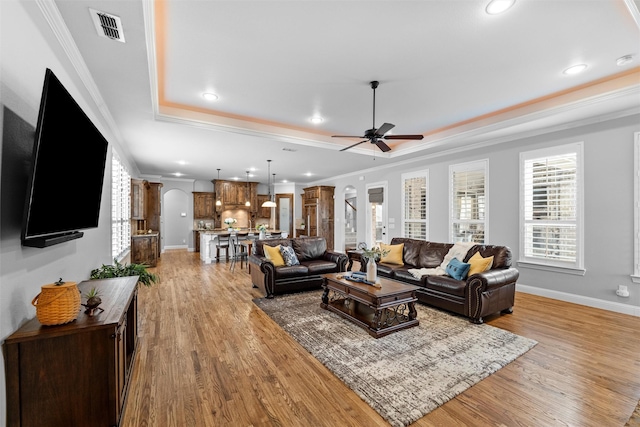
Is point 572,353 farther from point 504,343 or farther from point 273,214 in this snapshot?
point 273,214

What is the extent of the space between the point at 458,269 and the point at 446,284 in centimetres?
31

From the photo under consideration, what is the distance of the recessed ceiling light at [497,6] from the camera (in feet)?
7.01

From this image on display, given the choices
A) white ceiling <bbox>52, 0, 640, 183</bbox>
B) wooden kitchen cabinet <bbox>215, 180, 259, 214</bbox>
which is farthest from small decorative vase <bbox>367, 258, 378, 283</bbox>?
wooden kitchen cabinet <bbox>215, 180, 259, 214</bbox>

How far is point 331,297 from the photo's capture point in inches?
184

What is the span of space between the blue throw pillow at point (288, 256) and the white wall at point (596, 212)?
149 inches

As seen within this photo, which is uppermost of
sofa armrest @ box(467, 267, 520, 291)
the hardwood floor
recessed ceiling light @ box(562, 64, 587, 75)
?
recessed ceiling light @ box(562, 64, 587, 75)

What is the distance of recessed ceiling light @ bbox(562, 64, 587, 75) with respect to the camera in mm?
3182

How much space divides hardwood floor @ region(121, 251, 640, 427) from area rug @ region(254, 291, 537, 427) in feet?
0.29

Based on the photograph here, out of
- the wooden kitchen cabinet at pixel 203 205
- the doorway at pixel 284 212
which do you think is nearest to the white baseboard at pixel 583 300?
the doorway at pixel 284 212

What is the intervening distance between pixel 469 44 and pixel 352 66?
1.16 meters

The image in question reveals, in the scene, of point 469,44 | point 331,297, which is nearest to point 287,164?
point 331,297

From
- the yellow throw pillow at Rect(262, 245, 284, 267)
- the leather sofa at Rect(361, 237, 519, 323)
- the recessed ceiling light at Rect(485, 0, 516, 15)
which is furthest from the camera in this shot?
the yellow throw pillow at Rect(262, 245, 284, 267)

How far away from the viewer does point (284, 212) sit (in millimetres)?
12328

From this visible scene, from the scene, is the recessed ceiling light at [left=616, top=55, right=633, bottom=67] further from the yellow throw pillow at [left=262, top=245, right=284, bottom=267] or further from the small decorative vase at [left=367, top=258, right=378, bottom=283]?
the yellow throw pillow at [left=262, top=245, right=284, bottom=267]
